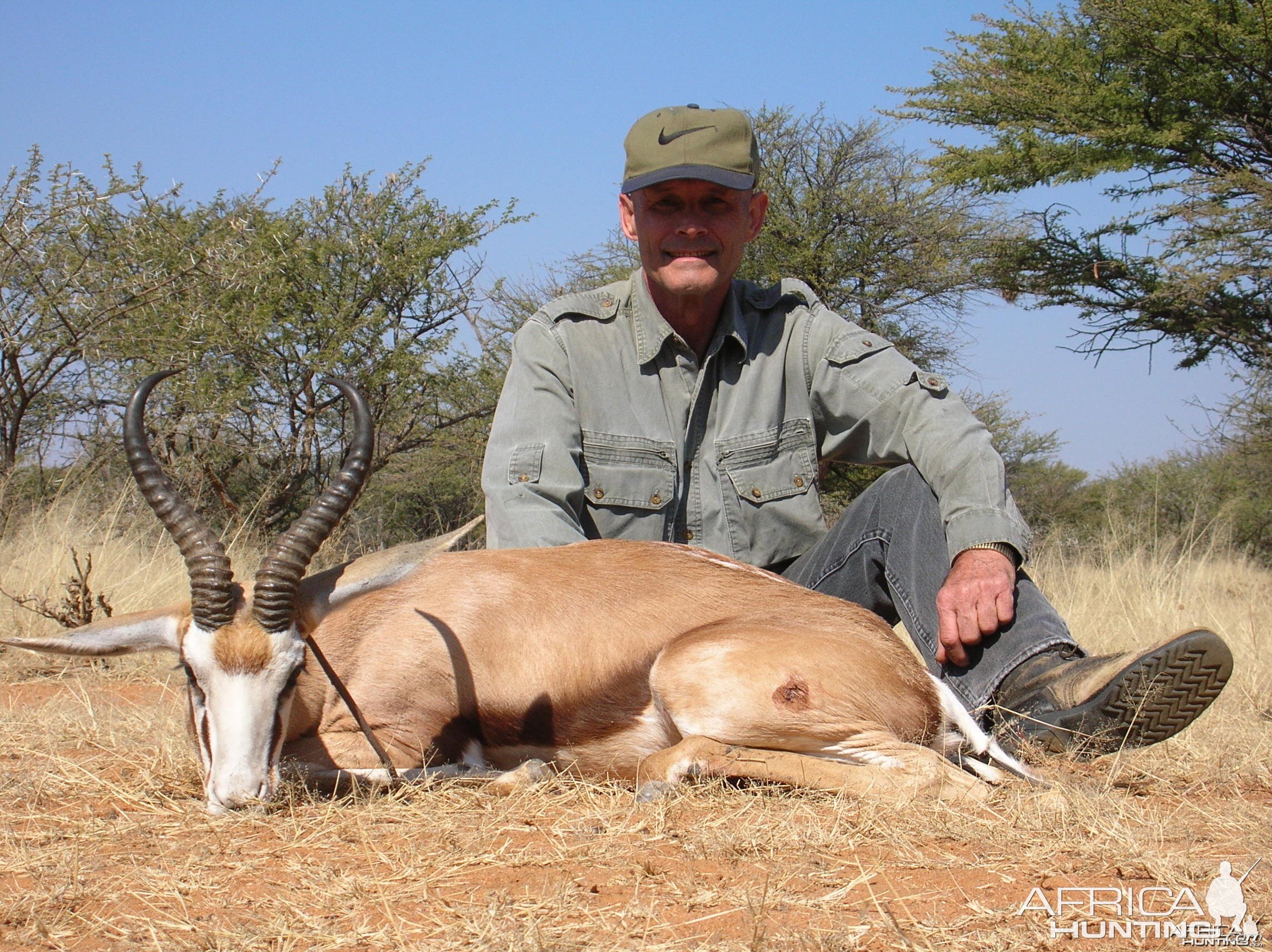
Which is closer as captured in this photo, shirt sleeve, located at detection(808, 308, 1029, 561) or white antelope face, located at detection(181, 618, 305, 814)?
white antelope face, located at detection(181, 618, 305, 814)

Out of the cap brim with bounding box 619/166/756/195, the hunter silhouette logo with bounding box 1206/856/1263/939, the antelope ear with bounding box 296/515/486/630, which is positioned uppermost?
the cap brim with bounding box 619/166/756/195

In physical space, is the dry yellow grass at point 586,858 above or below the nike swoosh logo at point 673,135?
below

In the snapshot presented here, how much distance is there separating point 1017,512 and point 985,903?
1.86 m

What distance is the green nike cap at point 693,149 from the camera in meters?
4.57

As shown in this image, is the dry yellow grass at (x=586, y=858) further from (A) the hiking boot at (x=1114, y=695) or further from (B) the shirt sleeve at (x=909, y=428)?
(B) the shirt sleeve at (x=909, y=428)

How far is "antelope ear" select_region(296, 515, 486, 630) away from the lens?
3.55m

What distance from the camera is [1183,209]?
429 inches

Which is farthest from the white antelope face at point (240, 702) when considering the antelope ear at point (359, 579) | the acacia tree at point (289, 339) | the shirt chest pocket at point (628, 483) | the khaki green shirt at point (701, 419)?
the acacia tree at point (289, 339)

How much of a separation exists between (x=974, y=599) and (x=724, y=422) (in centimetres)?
134

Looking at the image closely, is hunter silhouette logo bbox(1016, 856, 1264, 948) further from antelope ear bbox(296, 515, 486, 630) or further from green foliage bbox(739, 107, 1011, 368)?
green foliage bbox(739, 107, 1011, 368)

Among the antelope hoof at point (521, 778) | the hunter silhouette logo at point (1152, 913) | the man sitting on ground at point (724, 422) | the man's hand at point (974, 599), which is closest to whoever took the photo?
the hunter silhouette logo at point (1152, 913)

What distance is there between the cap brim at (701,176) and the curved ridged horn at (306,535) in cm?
170

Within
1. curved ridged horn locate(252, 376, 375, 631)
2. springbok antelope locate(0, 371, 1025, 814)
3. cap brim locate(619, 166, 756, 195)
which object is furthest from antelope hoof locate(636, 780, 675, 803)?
cap brim locate(619, 166, 756, 195)

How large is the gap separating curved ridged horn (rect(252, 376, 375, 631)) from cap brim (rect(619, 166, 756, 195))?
1.70 metres
